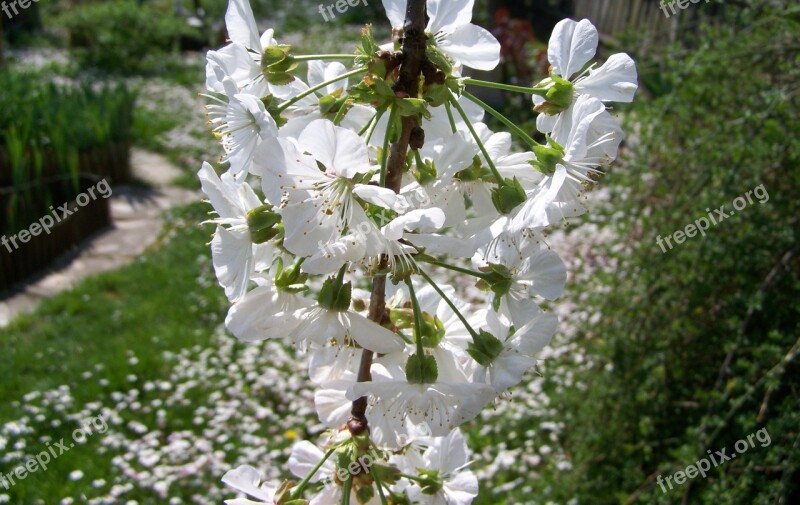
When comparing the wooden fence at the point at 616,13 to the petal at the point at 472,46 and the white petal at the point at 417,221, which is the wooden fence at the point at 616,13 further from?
the white petal at the point at 417,221

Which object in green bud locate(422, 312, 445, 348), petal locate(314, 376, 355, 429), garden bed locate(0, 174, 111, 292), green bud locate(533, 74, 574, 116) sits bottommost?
petal locate(314, 376, 355, 429)

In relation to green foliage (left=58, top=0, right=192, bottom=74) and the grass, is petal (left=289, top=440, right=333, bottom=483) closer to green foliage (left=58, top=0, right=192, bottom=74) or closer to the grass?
the grass

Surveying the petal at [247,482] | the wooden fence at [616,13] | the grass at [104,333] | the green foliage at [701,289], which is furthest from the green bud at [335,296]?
the wooden fence at [616,13]

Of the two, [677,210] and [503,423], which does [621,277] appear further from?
[503,423]

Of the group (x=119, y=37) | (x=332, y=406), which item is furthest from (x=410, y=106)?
(x=119, y=37)

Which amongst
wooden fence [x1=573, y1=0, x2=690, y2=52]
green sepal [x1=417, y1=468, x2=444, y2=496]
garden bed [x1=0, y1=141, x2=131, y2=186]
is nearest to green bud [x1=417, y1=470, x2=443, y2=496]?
green sepal [x1=417, y1=468, x2=444, y2=496]

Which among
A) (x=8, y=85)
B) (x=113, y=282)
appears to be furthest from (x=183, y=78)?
(x=113, y=282)
